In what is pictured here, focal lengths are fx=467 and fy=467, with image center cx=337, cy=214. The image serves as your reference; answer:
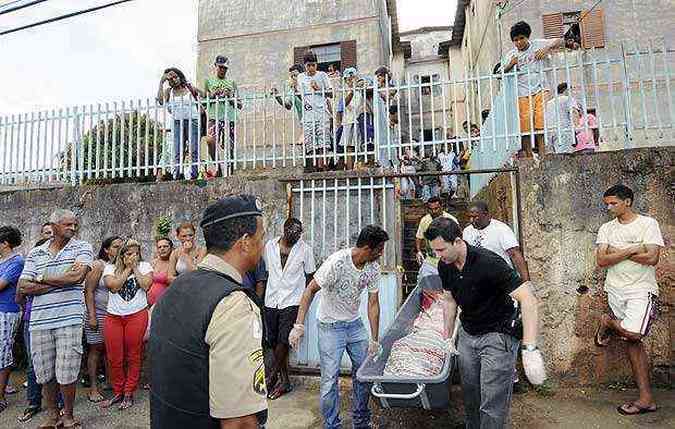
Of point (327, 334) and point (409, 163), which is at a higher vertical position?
point (409, 163)

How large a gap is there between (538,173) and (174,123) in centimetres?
476

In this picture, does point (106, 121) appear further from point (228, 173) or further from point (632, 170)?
point (632, 170)

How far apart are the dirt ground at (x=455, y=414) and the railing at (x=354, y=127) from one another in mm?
2601

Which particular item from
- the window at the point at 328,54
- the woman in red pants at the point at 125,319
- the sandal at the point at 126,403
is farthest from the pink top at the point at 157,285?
the window at the point at 328,54

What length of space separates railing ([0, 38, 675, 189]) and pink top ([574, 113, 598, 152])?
36 mm

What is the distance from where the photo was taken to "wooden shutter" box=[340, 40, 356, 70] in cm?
1287

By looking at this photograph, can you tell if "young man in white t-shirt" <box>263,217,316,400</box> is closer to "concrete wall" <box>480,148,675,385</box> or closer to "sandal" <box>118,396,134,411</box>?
"sandal" <box>118,396,134,411</box>

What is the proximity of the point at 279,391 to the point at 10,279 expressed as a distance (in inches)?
114

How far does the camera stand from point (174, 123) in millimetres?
6535

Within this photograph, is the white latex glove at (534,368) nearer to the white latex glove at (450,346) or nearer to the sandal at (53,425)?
the white latex glove at (450,346)

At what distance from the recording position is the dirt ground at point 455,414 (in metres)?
4.04

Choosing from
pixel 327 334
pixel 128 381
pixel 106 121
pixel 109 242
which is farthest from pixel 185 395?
pixel 106 121

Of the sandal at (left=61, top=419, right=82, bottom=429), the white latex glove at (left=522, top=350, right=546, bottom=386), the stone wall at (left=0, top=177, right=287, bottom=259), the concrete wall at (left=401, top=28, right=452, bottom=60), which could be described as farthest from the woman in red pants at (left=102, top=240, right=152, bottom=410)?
the concrete wall at (left=401, top=28, right=452, bottom=60)

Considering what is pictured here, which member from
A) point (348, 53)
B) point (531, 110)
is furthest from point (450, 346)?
point (348, 53)
